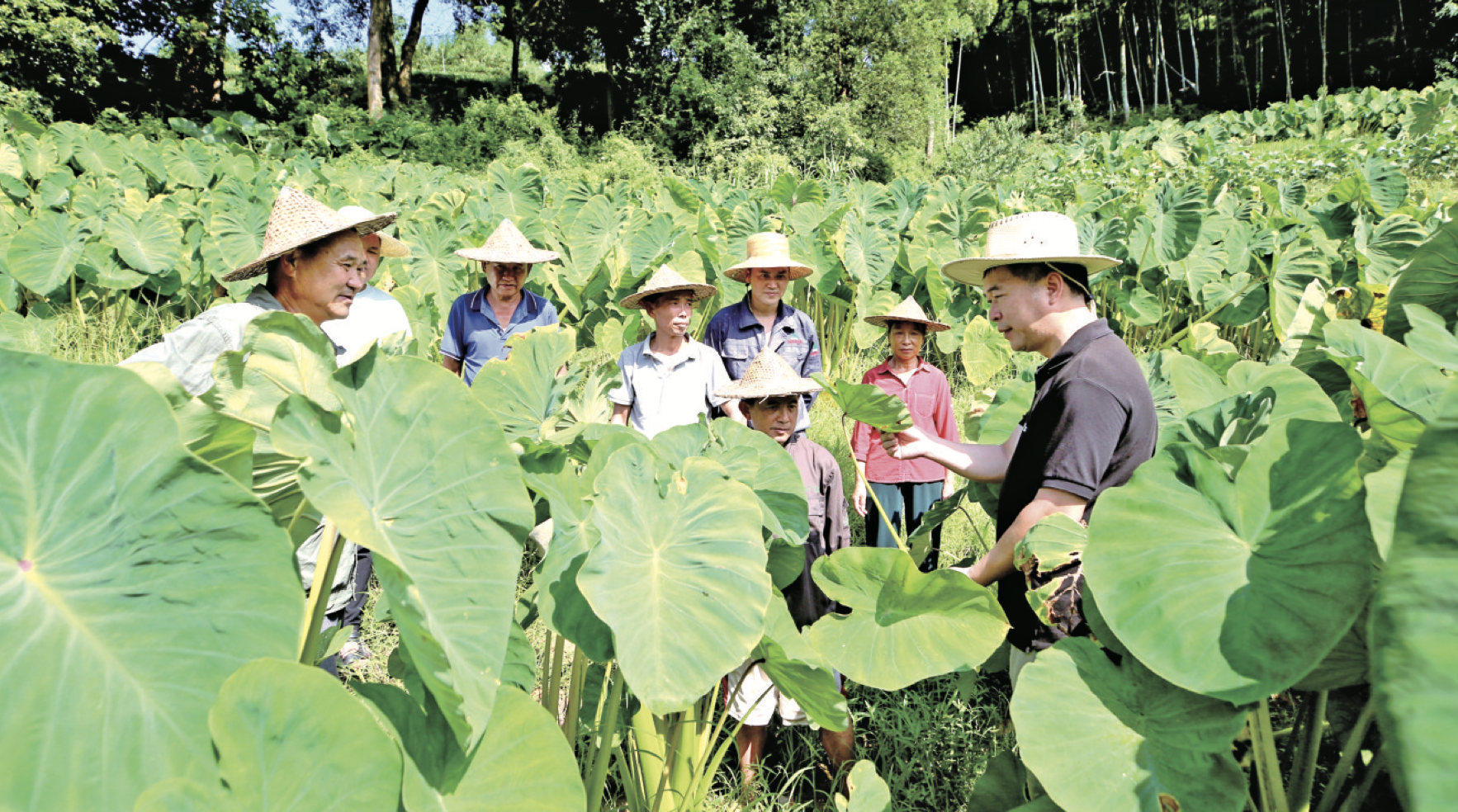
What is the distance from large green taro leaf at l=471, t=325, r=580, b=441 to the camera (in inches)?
70.8

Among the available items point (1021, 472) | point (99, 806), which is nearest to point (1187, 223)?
point (1021, 472)

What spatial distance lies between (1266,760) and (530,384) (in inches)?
62.4

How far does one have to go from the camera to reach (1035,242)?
178cm

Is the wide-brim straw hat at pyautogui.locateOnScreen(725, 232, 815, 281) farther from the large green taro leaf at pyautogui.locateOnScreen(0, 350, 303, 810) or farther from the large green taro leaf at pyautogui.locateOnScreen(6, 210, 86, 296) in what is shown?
the large green taro leaf at pyautogui.locateOnScreen(6, 210, 86, 296)

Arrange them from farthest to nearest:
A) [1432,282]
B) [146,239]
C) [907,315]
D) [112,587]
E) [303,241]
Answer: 1. [146,239]
2. [907,315]
3. [303,241]
4. [1432,282]
5. [112,587]

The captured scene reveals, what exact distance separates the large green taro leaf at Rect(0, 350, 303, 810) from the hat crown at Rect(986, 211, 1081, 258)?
5.20 ft

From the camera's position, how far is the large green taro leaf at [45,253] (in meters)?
5.71

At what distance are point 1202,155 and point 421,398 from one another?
56.8 ft

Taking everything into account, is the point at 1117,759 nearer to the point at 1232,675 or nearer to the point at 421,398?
the point at 1232,675

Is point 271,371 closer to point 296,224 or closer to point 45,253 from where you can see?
point 296,224

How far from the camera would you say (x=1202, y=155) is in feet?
48.5

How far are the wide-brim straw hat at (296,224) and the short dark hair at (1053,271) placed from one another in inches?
68.5

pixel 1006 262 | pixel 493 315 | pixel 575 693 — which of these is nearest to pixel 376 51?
pixel 493 315

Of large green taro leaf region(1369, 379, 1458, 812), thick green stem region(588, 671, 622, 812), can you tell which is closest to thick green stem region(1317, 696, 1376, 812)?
large green taro leaf region(1369, 379, 1458, 812)
